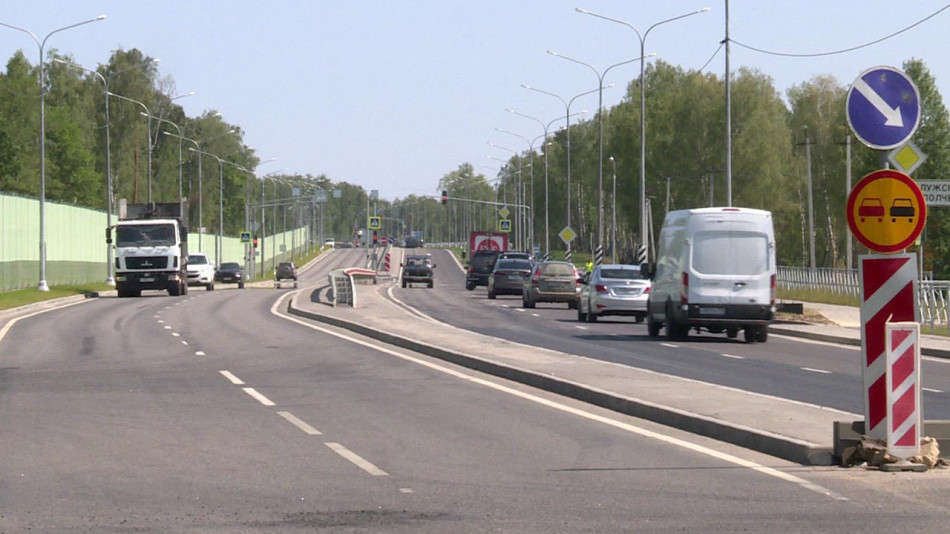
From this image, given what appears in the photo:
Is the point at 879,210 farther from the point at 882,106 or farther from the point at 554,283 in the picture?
the point at 554,283

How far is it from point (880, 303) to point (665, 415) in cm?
335

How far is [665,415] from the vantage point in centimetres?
1353

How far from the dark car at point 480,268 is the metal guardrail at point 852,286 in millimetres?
15342

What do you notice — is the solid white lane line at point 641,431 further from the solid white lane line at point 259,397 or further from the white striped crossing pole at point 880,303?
the solid white lane line at point 259,397

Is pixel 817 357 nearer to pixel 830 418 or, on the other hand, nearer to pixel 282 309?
pixel 830 418

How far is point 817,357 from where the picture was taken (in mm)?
24344

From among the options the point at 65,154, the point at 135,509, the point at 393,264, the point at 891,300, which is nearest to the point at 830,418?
the point at 891,300

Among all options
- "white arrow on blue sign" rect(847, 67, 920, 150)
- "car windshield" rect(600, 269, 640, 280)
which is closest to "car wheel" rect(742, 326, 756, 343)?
"car windshield" rect(600, 269, 640, 280)

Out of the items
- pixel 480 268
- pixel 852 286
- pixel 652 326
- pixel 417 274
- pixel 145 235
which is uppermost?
pixel 145 235

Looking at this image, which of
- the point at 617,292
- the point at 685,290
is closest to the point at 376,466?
the point at 685,290

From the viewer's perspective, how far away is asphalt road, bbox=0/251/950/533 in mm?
8477

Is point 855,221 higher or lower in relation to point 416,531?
higher

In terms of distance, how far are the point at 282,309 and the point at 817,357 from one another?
844 inches

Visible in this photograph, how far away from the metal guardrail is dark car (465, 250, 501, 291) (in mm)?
15342
